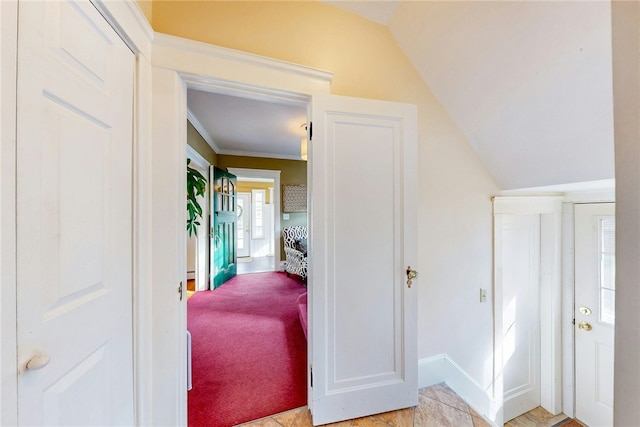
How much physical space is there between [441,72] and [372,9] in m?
0.64

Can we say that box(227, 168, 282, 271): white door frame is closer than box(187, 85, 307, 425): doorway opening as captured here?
No

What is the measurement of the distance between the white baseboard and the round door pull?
1.97 meters

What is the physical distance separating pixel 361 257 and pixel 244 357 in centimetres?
147

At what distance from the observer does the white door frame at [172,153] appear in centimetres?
115

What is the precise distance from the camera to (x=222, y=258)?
418 cm

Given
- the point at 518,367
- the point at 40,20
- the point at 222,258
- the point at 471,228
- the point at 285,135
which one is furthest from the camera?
the point at 222,258

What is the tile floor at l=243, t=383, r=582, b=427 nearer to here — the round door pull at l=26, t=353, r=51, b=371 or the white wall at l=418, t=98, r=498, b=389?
the white wall at l=418, t=98, r=498, b=389

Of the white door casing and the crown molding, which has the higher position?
the crown molding

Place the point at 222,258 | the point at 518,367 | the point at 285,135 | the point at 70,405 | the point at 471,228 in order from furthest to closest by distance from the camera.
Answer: the point at 222,258
the point at 285,135
the point at 518,367
the point at 471,228
the point at 70,405

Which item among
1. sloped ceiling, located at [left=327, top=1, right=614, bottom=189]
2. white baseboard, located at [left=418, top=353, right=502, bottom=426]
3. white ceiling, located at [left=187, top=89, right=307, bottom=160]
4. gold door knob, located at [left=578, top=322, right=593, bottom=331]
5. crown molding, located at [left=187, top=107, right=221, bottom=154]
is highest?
white ceiling, located at [left=187, top=89, right=307, bottom=160]

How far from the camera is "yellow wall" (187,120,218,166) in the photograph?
302 cm

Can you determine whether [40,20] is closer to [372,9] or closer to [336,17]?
[336,17]

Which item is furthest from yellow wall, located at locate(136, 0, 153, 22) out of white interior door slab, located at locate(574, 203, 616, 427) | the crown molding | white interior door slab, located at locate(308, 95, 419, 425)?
white interior door slab, located at locate(574, 203, 616, 427)

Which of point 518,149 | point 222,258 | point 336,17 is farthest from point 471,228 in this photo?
point 222,258
